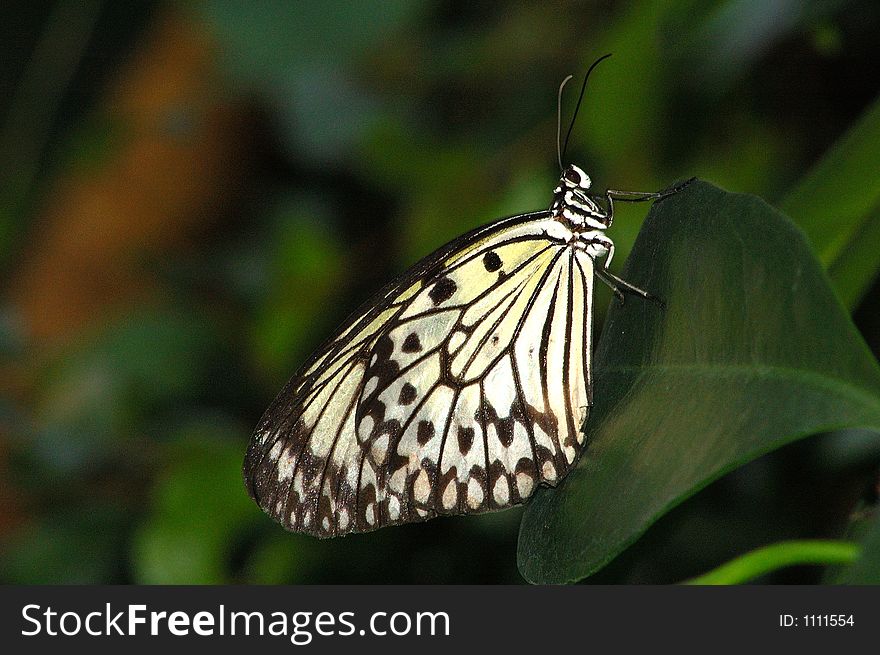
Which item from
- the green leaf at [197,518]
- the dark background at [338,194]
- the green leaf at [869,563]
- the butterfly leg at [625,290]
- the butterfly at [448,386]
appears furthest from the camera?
the green leaf at [197,518]

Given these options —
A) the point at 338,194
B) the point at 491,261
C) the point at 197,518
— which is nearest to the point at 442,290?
the point at 491,261

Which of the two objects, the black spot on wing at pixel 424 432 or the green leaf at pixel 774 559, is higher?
the black spot on wing at pixel 424 432

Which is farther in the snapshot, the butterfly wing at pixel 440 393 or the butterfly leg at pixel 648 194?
the butterfly wing at pixel 440 393

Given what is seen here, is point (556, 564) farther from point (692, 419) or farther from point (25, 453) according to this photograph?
point (25, 453)

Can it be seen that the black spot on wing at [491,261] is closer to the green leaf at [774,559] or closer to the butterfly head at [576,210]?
the butterfly head at [576,210]

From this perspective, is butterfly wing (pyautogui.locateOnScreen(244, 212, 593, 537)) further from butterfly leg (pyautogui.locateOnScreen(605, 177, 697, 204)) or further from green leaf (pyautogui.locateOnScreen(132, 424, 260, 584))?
green leaf (pyautogui.locateOnScreen(132, 424, 260, 584))

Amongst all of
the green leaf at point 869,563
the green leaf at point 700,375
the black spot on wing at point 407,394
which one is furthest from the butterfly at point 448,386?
the green leaf at point 869,563

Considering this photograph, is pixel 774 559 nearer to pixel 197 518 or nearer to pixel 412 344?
pixel 412 344

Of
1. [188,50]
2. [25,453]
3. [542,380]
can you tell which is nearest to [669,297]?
[542,380]

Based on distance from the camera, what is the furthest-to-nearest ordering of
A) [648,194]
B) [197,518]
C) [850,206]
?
[197,518], [648,194], [850,206]
